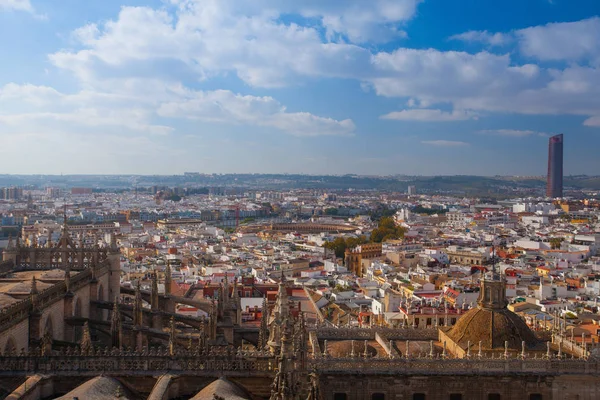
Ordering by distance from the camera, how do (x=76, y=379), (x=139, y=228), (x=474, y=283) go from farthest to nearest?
(x=139, y=228) → (x=474, y=283) → (x=76, y=379)

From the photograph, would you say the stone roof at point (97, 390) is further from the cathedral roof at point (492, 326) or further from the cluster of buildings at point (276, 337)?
the cathedral roof at point (492, 326)

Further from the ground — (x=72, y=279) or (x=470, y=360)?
(x=72, y=279)

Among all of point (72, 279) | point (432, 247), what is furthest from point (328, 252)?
point (72, 279)

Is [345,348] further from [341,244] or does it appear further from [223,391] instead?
[341,244]

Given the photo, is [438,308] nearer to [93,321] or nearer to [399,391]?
[399,391]

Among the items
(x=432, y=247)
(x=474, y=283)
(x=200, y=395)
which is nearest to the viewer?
(x=200, y=395)

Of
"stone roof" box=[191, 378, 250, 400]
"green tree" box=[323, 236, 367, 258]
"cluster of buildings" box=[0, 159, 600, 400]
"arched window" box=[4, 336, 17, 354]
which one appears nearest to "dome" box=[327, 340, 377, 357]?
"cluster of buildings" box=[0, 159, 600, 400]
